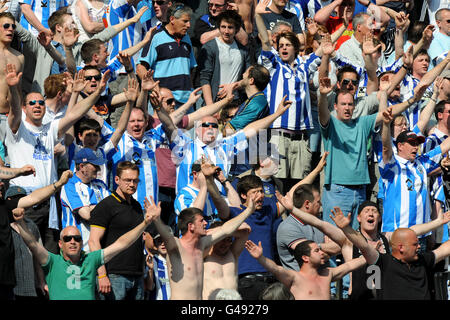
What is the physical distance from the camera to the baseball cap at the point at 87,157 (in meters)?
12.3

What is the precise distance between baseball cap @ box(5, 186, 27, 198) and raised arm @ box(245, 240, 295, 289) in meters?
2.46

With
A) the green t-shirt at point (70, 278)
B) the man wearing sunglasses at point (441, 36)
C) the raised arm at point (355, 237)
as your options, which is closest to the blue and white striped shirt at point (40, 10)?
the green t-shirt at point (70, 278)

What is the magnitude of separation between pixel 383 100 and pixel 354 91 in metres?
0.40

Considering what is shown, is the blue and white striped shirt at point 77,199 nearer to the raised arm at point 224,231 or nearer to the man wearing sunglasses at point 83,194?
the man wearing sunglasses at point 83,194

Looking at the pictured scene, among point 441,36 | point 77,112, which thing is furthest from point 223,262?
point 441,36

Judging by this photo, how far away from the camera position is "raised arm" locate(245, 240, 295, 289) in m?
11.2

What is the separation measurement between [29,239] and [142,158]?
2751mm

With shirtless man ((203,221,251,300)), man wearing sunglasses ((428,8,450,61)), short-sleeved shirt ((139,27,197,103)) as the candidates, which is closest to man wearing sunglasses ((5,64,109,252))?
shirtless man ((203,221,251,300))

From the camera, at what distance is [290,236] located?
12281 mm

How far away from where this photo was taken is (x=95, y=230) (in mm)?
11414

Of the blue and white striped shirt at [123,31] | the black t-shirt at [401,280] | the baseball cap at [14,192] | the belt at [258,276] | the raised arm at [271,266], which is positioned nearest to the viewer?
the raised arm at [271,266]

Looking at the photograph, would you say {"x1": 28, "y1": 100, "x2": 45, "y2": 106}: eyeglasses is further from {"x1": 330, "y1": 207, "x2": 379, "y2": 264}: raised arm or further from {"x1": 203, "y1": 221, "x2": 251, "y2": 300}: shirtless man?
{"x1": 330, "y1": 207, "x2": 379, "y2": 264}: raised arm

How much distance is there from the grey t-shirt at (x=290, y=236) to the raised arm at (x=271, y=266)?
2.60ft

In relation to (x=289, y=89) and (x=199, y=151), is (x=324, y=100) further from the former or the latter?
(x=199, y=151)
